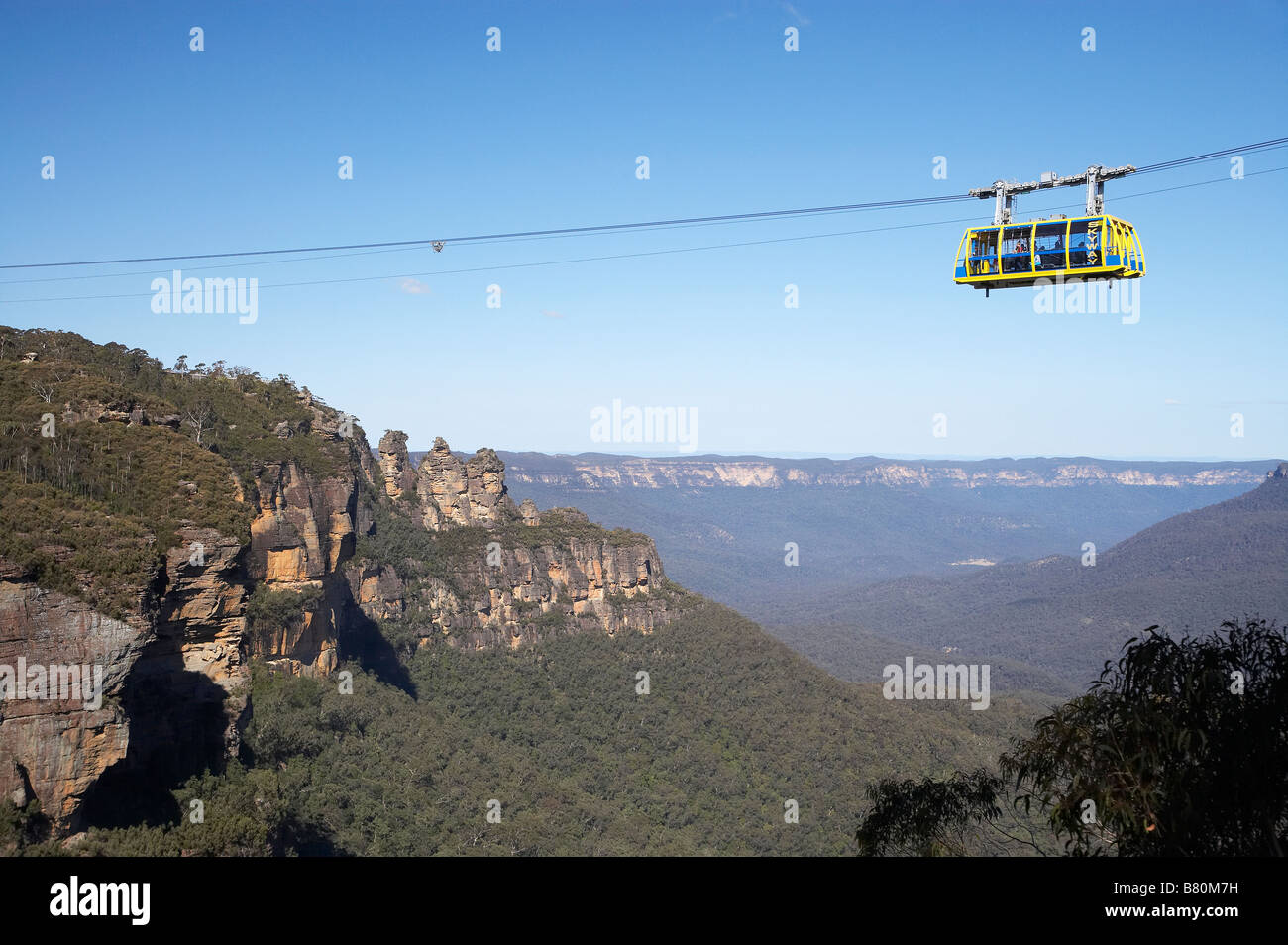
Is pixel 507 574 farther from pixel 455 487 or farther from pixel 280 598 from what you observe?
pixel 280 598

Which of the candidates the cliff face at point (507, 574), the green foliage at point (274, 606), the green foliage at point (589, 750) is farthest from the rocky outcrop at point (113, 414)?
the cliff face at point (507, 574)

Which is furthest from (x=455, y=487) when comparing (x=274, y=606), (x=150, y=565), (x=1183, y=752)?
(x=1183, y=752)

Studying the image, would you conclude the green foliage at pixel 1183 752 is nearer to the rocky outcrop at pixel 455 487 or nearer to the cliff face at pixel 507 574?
the cliff face at pixel 507 574
